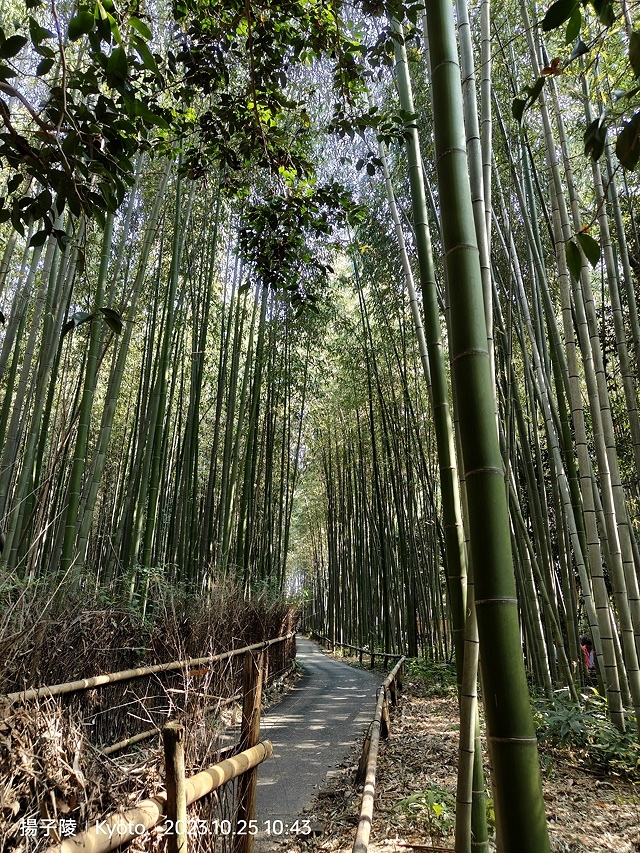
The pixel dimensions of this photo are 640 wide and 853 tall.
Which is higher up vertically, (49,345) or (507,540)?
(49,345)

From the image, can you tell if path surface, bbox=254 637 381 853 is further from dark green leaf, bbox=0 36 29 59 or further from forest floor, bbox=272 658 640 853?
dark green leaf, bbox=0 36 29 59

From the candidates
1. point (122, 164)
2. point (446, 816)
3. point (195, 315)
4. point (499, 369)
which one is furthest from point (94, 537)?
point (122, 164)

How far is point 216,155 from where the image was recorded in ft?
7.38

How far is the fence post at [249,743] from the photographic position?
1.77m

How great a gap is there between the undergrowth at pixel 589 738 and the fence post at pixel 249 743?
1696mm

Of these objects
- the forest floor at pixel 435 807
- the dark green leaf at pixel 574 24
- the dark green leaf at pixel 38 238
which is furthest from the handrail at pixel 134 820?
the dark green leaf at pixel 574 24

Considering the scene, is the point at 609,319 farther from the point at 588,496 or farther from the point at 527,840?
the point at 527,840

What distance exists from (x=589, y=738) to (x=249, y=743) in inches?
70.5

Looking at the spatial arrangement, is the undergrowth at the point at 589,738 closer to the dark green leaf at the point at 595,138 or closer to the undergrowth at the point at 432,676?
the undergrowth at the point at 432,676

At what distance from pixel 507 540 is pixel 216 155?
203cm

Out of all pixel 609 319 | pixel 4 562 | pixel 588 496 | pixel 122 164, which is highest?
→ pixel 609 319

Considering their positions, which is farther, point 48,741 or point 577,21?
point 48,741

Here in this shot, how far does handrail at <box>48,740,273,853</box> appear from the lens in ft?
3.35

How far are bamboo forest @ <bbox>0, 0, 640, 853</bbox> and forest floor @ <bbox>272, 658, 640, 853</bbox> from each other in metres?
0.25
